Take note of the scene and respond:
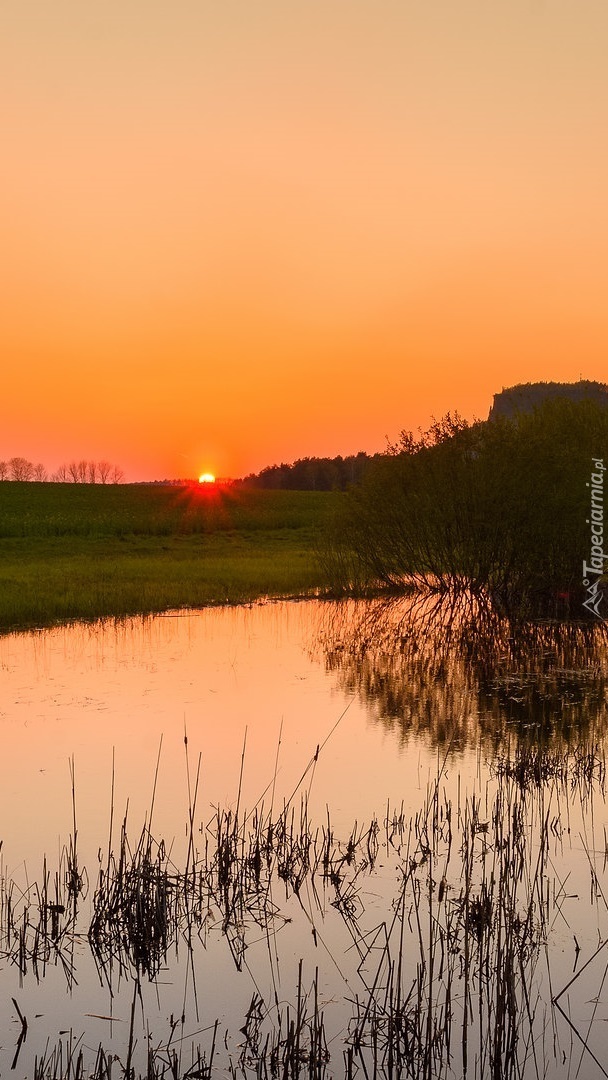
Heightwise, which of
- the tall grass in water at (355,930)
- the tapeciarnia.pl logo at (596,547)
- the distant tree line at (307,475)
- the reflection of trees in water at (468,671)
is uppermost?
the distant tree line at (307,475)

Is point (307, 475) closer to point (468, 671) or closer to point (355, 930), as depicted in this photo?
point (468, 671)

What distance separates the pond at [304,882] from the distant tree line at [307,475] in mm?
106260

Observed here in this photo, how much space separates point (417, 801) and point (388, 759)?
1.91 m

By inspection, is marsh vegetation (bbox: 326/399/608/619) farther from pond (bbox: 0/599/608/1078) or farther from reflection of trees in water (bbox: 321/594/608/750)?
pond (bbox: 0/599/608/1078)

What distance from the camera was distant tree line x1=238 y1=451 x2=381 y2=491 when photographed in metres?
125

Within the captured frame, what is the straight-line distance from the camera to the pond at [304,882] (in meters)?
5.88

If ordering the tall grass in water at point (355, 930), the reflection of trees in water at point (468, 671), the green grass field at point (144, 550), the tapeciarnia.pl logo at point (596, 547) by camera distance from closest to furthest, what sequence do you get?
the tall grass in water at point (355, 930) → the reflection of trees in water at point (468, 671) → the tapeciarnia.pl logo at point (596, 547) → the green grass field at point (144, 550)

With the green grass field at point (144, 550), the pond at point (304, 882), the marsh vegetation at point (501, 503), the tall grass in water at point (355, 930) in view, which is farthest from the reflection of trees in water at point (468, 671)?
the green grass field at point (144, 550)

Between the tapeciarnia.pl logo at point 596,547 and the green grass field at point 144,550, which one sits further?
the green grass field at point 144,550

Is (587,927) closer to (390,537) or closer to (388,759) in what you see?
(388,759)

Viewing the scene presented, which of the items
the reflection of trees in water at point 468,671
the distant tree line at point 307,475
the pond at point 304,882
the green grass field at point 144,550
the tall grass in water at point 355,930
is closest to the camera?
the tall grass in water at point 355,930

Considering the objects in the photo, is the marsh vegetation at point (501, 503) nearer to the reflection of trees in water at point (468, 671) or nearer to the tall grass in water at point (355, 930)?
the reflection of trees in water at point (468, 671)

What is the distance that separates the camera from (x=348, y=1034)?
19.6ft

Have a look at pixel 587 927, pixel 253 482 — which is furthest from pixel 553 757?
pixel 253 482
